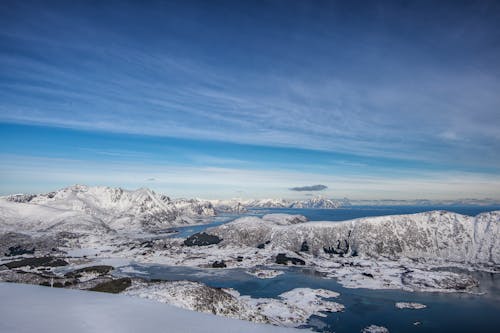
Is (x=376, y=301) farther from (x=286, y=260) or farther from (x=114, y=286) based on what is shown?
(x=114, y=286)

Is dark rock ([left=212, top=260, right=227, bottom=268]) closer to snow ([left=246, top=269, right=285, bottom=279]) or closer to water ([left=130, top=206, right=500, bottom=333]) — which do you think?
water ([left=130, top=206, right=500, bottom=333])

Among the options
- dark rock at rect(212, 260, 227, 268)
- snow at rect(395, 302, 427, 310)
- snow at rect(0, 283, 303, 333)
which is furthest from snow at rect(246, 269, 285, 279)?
snow at rect(0, 283, 303, 333)

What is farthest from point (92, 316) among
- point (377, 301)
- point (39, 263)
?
point (39, 263)

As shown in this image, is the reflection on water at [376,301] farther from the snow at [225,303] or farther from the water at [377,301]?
the snow at [225,303]

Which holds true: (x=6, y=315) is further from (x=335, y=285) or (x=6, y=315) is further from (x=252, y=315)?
(x=335, y=285)

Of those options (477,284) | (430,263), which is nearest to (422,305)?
(477,284)

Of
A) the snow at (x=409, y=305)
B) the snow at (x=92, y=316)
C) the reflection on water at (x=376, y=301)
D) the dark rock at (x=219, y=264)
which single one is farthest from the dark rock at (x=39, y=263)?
the snow at (x=92, y=316)
